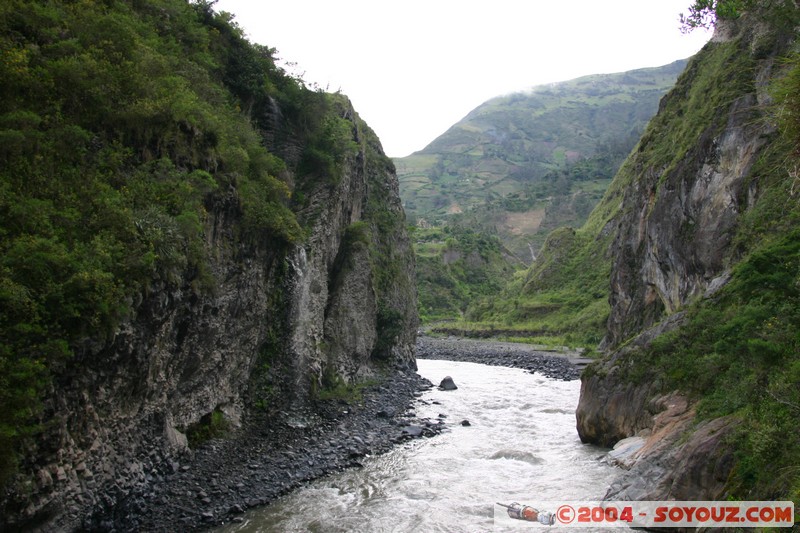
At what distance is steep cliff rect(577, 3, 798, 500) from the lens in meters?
11.1

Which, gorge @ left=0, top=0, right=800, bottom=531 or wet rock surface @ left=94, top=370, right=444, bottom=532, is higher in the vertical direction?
gorge @ left=0, top=0, right=800, bottom=531

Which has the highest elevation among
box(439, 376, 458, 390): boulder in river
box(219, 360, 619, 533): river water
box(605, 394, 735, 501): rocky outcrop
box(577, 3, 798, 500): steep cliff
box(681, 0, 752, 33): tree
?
box(681, 0, 752, 33): tree

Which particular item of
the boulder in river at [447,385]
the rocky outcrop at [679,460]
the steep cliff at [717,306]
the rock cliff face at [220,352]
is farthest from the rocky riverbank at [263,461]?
the rocky outcrop at [679,460]

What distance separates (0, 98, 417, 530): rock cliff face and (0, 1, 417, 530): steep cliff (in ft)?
0.21

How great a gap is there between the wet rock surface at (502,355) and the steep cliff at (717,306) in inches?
399

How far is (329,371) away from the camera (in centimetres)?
2642

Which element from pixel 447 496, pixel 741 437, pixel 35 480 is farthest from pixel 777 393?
pixel 35 480

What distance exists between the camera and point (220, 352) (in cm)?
1830

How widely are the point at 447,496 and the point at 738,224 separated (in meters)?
16.2

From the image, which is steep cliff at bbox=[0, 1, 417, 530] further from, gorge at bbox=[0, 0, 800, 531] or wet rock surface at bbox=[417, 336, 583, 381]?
wet rock surface at bbox=[417, 336, 583, 381]

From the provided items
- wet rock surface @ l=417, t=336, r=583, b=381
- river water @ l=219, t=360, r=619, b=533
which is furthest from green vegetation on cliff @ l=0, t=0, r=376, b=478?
wet rock surface @ l=417, t=336, r=583, b=381

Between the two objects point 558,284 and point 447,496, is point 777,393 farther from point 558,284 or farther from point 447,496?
point 558,284

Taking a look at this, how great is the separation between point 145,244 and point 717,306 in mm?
16335

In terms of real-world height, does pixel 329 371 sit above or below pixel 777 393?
below
